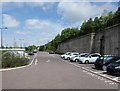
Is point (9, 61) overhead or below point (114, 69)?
overhead

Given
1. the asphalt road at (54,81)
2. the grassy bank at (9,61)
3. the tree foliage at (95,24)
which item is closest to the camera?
the asphalt road at (54,81)

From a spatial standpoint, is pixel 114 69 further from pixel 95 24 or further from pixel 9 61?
pixel 95 24

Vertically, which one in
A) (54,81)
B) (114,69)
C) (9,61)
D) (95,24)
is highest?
(95,24)

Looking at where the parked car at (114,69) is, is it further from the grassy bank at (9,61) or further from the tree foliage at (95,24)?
the tree foliage at (95,24)

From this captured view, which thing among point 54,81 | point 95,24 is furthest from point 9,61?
point 95,24

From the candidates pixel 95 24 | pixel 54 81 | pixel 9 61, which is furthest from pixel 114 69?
pixel 95 24

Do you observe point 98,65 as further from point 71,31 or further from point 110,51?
point 71,31

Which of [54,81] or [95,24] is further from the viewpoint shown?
[95,24]

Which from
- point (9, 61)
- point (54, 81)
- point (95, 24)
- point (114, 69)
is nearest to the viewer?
point (54, 81)

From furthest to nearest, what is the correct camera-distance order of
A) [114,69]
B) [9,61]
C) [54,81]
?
[9,61] → [114,69] → [54,81]

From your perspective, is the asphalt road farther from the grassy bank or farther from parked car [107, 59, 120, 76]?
the grassy bank

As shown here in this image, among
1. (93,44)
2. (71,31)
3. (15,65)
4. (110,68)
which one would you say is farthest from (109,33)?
(71,31)

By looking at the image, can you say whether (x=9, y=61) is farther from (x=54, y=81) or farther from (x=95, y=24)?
(x=95, y=24)

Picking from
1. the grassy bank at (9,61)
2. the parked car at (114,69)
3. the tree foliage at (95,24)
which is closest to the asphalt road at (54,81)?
the parked car at (114,69)
